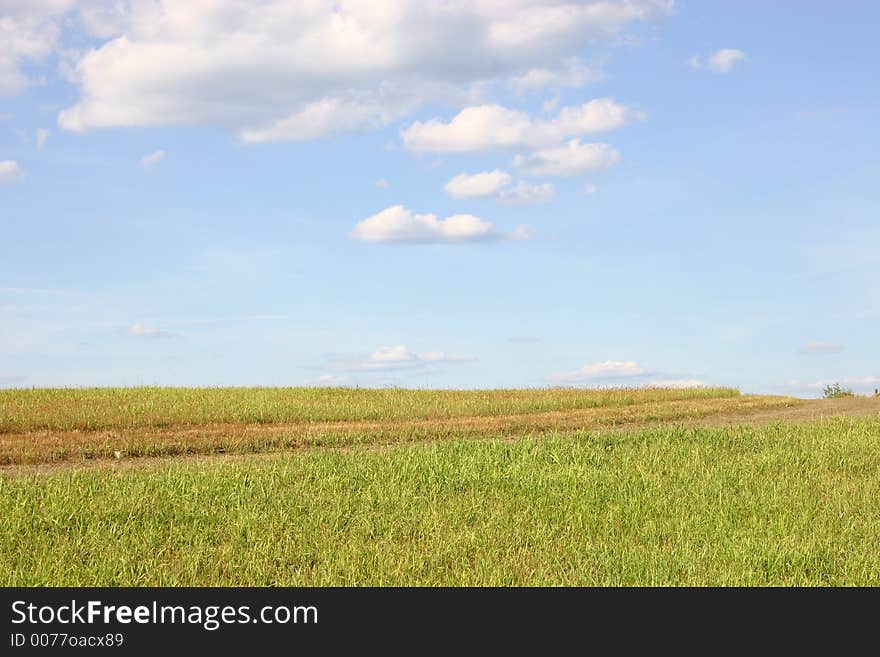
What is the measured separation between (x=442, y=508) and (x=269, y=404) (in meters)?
15.3

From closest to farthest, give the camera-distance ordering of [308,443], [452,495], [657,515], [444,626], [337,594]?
[444,626]
[337,594]
[657,515]
[452,495]
[308,443]

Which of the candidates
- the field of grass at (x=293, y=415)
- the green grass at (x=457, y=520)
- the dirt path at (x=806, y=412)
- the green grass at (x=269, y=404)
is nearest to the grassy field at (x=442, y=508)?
the green grass at (x=457, y=520)

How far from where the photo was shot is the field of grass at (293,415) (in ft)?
59.4

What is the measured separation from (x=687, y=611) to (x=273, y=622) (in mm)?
3457

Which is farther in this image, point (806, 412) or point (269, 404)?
point (806, 412)

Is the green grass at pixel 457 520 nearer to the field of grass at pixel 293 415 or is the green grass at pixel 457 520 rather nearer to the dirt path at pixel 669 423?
the dirt path at pixel 669 423

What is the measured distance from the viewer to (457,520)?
1047 cm

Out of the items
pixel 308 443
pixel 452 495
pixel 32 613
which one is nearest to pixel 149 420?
pixel 308 443

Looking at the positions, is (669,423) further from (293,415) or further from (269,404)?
(269,404)

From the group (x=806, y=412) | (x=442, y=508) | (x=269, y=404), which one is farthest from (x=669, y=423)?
(x=442, y=508)

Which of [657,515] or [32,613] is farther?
[657,515]

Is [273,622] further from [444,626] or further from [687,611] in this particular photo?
[687,611]

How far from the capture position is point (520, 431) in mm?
20859

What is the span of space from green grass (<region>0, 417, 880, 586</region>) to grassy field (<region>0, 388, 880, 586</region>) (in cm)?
3
